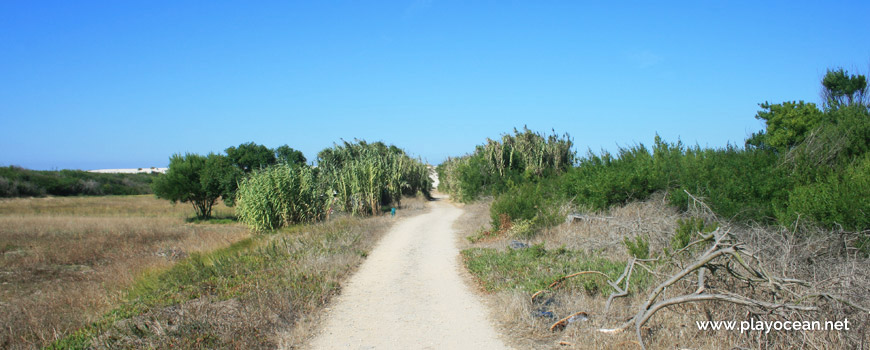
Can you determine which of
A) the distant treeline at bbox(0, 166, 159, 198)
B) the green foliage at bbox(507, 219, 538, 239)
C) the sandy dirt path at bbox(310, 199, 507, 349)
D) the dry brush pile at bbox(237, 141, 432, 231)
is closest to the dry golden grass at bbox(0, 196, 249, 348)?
the dry brush pile at bbox(237, 141, 432, 231)

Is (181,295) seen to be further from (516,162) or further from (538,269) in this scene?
(516,162)

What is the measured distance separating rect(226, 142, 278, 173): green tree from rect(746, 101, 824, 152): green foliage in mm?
37960

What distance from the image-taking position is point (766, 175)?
1291cm

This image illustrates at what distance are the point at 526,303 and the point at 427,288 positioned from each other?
100 inches

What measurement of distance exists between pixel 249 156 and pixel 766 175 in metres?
40.7

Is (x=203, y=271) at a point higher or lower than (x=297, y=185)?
lower

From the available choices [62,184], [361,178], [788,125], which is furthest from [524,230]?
[62,184]

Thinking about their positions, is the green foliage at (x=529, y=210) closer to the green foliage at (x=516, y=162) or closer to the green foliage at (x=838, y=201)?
the green foliage at (x=838, y=201)

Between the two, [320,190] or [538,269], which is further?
[320,190]

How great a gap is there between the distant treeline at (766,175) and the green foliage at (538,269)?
4206mm

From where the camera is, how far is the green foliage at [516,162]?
2592 cm

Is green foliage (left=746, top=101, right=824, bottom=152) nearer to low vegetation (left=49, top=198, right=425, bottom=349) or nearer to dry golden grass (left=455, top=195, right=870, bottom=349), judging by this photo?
dry golden grass (left=455, top=195, right=870, bottom=349)

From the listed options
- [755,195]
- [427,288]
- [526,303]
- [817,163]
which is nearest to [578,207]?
[755,195]

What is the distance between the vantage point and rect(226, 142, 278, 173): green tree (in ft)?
144
